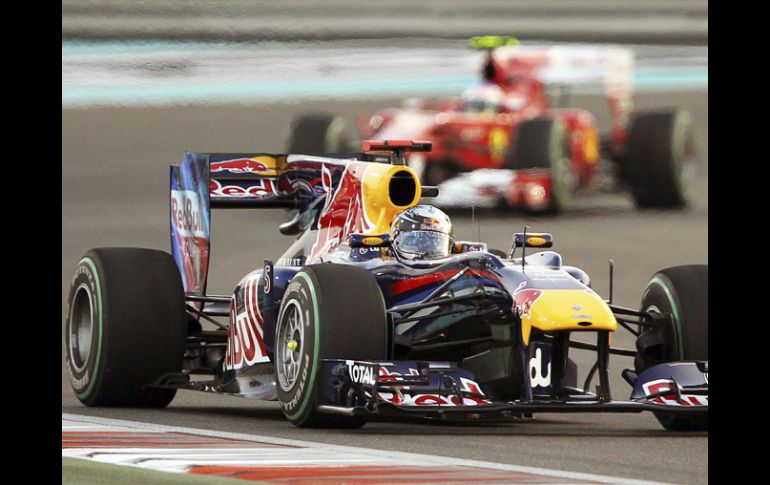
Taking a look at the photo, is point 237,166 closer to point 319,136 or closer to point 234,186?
point 234,186

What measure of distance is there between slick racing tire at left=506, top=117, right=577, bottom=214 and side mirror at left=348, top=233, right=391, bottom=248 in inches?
518

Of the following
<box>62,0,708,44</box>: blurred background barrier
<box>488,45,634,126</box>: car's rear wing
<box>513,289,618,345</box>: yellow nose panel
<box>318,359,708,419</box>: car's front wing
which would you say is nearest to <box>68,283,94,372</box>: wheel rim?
<box>318,359,708,419</box>: car's front wing

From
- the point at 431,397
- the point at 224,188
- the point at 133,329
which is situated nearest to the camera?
the point at 431,397

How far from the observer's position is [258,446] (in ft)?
33.2

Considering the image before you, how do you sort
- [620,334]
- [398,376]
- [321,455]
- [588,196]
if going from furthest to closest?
[588,196] < [620,334] < [398,376] < [321,455]

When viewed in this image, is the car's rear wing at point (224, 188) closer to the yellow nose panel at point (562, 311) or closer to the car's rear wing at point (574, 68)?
the yellow nose panel at point (562, 311)

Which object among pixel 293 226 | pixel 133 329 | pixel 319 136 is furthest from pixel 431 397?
pixel 319 136

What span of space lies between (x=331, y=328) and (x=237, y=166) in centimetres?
309

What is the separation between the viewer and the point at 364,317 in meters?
11.0

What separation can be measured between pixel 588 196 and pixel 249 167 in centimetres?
1432

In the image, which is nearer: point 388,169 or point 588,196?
point 388,169

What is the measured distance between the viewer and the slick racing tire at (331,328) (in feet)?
35.8
